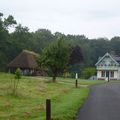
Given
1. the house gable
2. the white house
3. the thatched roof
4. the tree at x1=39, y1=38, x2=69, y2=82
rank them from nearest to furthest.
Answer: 1. the tree at x1=39, y1=38, x2=69, y2=82
2. the thatched roof
3. the white house
4. the house gable

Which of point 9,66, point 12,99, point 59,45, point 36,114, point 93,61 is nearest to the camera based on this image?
point 36,114

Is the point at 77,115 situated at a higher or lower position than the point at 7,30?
lower

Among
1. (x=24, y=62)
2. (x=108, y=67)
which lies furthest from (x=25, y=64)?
(x=108, y=67)

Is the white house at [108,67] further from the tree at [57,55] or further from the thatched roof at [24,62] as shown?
the tree at [57,55]

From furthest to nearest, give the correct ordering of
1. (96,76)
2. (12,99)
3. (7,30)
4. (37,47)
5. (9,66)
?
(37,47), (96,76), (7,30), (9,66), (12,99)

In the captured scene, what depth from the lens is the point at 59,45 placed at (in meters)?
55.4

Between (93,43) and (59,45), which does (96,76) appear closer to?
(93,43)

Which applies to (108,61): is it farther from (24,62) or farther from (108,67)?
(24,62)

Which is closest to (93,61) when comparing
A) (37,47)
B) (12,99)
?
(37,47)

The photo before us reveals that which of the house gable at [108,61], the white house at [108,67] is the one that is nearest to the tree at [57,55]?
the white house at [108,67]

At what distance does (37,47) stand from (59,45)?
58695 millimetres

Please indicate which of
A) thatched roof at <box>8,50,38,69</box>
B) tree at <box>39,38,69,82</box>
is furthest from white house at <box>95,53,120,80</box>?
tree at <box>39,38,69,82</box>

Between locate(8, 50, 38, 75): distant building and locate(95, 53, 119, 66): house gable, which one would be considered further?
locate(95, 53, 119, 66): house gable

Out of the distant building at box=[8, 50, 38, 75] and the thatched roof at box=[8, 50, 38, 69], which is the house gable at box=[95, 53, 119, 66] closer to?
the distant building at box=[8, 50, 38, 75]
